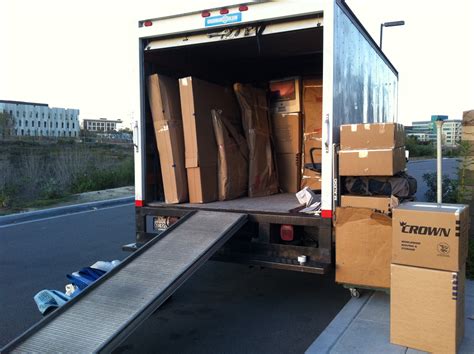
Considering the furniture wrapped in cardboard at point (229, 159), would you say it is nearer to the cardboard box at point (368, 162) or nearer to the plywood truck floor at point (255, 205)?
the plywood truck floor at point (255, 205)

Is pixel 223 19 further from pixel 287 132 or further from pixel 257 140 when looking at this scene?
pixel 287 132

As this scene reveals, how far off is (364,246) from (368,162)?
2.66 feet

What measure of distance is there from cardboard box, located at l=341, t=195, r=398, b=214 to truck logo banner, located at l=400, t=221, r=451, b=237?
665 millimetres

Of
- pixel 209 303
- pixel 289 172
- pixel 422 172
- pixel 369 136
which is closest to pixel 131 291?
pixel 209 303

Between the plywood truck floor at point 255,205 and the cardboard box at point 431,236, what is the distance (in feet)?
3.74

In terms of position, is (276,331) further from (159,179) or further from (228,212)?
(159,179)

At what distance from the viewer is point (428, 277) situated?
12.1 feet

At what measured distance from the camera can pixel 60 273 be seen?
6.38 metres

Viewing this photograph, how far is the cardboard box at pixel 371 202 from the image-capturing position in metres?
4.50

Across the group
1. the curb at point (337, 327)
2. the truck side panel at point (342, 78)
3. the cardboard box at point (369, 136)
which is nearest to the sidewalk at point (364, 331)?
the curb at point (337, 327)

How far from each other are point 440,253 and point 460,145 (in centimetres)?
321

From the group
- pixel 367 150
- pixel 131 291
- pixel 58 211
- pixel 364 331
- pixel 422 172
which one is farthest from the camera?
pixel 422 172

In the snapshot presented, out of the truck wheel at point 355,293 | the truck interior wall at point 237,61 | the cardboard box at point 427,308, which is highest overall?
the truck interior wall at point 237,61

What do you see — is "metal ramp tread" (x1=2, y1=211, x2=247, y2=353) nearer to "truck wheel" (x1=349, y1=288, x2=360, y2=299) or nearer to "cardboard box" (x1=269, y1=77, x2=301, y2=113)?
"truck wheel" (x1=349, y1=288, x2=360, y2=299)
